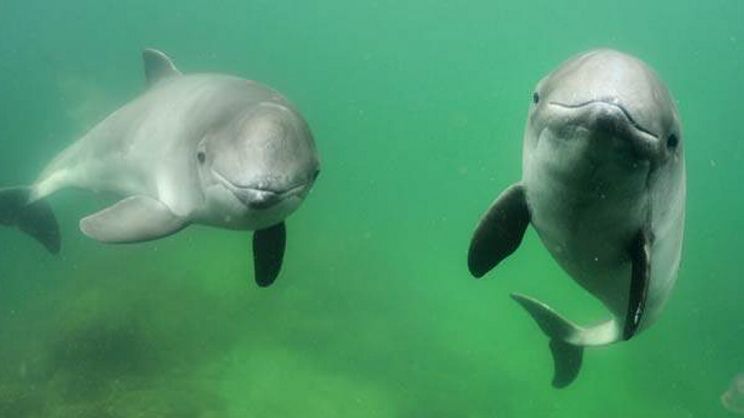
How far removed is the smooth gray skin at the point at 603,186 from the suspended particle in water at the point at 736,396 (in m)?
11.7

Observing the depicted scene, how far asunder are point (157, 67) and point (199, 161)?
3.89 m

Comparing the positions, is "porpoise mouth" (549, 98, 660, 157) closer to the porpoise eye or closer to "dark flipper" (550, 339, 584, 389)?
the porpoise eye

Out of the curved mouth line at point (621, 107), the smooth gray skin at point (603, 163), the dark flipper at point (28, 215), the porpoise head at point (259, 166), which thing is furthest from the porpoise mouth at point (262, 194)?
the dark flipper at point (28, 215)

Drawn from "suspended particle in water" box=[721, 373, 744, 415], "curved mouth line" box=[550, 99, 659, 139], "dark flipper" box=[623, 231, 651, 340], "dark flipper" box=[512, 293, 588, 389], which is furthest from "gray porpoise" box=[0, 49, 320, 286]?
"suspended particle in water" box=[721, 373, 744, 415]

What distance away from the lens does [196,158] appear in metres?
5.90

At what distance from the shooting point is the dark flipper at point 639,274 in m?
4.41

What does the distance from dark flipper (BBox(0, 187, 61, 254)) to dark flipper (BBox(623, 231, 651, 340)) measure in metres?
8.67

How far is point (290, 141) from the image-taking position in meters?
5.05

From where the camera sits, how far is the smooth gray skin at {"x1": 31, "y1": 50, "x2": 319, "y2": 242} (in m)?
4.95

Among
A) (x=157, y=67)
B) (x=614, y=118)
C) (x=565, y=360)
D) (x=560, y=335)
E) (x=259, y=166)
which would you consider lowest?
(x=565, y=360)

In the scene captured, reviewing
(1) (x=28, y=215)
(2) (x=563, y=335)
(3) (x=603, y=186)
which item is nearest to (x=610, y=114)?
(3) (x=603, y=186)

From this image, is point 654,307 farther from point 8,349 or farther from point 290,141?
point 8,349

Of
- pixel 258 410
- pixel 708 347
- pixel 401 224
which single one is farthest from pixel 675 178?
pixel 401 224

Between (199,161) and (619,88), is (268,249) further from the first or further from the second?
(619,88)
